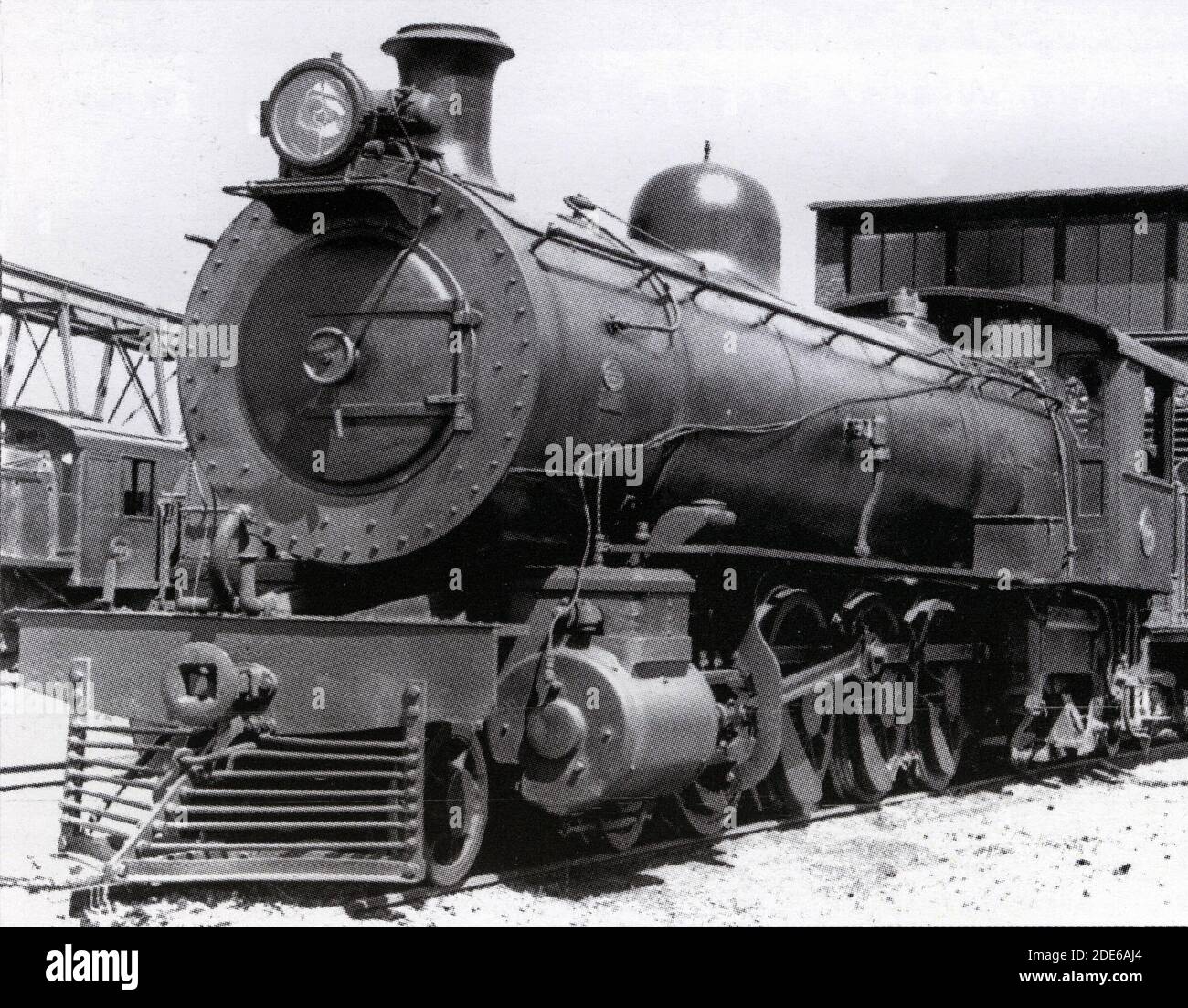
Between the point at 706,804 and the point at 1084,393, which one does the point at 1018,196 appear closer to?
the point at 1084,393

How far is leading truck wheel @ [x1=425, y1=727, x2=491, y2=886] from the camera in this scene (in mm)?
6871

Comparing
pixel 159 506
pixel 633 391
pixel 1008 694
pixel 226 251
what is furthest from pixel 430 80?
pixel 1008 694

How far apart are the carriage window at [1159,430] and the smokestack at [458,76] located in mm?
7730

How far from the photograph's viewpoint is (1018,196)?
87.1ft

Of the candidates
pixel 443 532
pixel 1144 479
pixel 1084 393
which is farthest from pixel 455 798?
pixel 1144 479

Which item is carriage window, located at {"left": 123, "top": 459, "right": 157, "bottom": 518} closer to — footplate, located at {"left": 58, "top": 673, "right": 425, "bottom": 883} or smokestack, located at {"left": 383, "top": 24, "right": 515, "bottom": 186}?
smokestack, located at {"left": 383, "top": 24, "right": 515, "bottom": 186}

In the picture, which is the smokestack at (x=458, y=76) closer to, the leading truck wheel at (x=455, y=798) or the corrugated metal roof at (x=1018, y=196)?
the leading truck wheel at (x=455, y=798)

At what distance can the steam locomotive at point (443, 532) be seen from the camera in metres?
6.50

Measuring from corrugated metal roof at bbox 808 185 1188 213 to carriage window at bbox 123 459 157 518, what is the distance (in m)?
12.5

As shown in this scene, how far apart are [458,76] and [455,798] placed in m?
3.25

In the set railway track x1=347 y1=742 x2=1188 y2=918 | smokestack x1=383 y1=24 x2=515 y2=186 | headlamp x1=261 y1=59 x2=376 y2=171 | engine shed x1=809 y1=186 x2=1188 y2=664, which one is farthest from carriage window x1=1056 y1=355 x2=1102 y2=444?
engine shed x1=809 y1=186 x2=1188 y2=664
